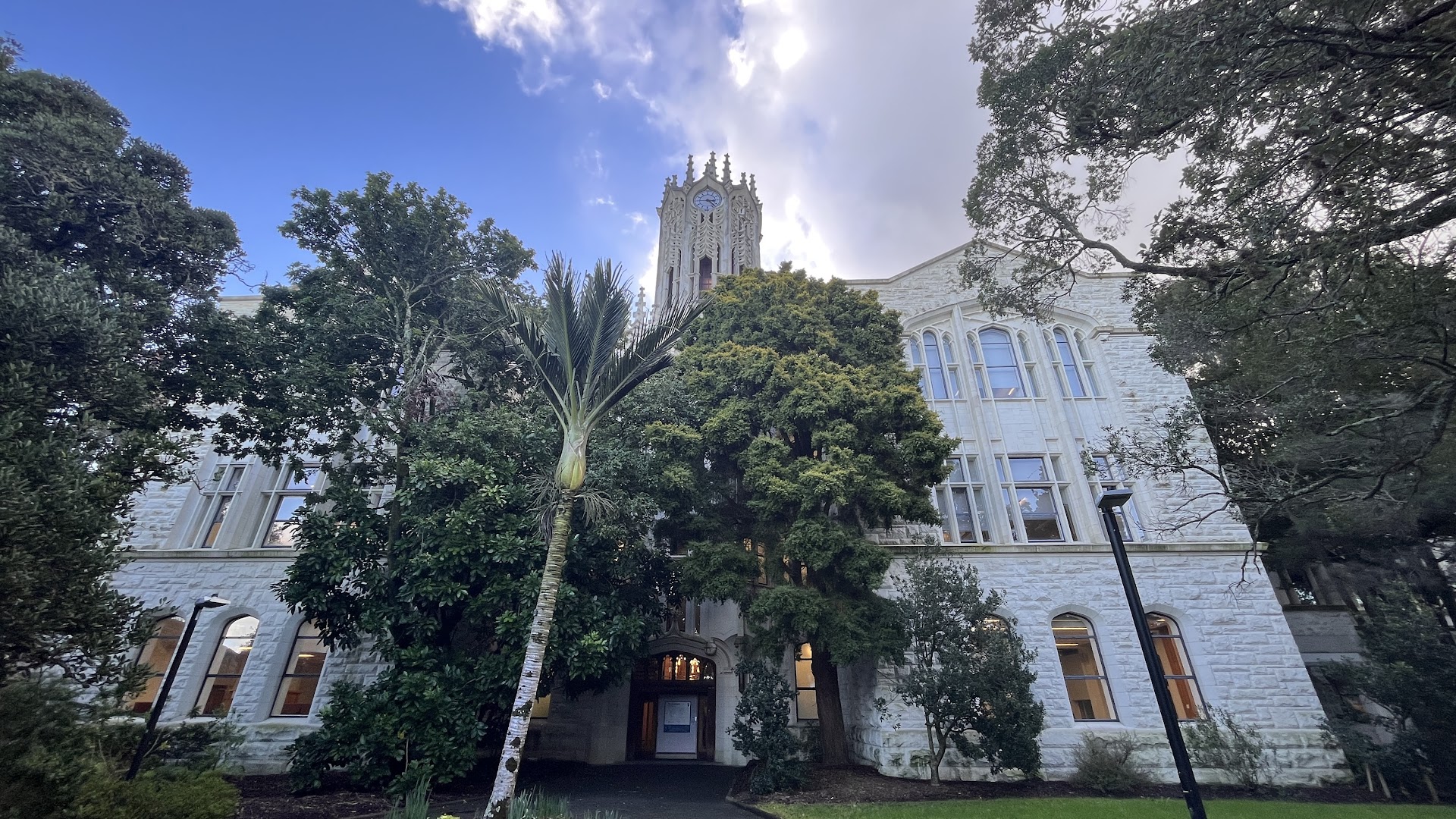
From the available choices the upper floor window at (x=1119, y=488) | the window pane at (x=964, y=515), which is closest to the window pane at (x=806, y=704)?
the window pane at (x=964, y=515)

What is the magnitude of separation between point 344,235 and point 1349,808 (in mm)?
24219

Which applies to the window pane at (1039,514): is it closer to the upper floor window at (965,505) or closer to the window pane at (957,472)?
the upper floor window at (965,505)

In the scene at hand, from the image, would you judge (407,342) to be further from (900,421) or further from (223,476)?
(900,421)

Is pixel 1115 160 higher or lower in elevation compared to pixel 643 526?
higher

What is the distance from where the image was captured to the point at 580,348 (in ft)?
29.7

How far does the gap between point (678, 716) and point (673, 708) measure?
28 centimetres

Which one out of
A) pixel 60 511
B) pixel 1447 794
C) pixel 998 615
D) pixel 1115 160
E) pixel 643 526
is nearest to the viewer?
pixel 60 511

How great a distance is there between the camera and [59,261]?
9242 millimetres

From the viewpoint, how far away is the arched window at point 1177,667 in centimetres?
1375

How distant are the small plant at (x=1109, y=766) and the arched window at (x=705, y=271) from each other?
3271cm

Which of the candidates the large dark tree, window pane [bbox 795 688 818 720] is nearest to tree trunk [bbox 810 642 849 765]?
window pane [bbox 795 688 818 720]

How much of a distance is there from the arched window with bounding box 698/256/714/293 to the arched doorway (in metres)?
27.3

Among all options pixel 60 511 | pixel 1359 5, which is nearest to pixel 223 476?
pixel 60 511

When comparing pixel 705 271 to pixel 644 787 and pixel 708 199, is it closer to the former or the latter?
pixel 708 199
